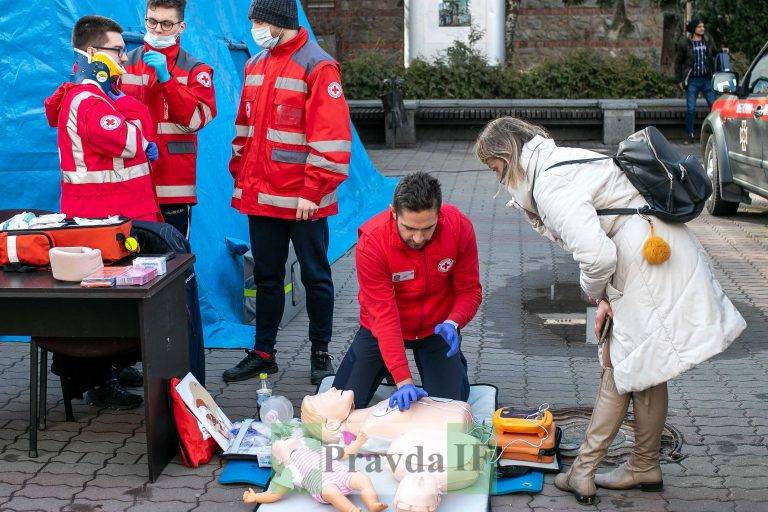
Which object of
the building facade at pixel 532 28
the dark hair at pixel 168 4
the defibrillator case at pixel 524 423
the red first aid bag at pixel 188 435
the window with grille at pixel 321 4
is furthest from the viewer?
the window with grille at pixel 321 4

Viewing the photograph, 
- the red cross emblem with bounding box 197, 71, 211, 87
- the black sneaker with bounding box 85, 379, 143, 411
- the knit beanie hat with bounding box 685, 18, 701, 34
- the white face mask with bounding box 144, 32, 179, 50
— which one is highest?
the knit beanie hat with bounding box 685, 18, 701, 34

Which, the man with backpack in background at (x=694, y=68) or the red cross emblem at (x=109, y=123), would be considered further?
the man with backpack in background at (x=694, y=68)

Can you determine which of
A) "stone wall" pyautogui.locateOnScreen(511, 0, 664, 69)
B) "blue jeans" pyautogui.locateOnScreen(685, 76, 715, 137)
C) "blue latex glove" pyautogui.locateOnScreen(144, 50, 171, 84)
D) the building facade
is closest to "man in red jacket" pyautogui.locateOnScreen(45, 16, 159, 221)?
"blue latex glove" pyautogui.locateOnScreen(144, 50, 171, 84)

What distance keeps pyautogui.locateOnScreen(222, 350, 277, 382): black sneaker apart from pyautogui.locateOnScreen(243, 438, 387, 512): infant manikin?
4.79 ft

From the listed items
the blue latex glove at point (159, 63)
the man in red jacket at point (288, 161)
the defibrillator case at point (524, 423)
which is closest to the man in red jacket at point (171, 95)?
the blue latex glove at point (159, 63)

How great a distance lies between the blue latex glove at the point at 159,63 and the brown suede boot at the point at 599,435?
290cm

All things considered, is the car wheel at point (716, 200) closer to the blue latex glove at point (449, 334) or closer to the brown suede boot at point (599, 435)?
the blue latex glove at point (449, 334)

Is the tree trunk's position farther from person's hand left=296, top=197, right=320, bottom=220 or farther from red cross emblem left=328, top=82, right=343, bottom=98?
person's hand left=296, top=197, right=320, bottom=220

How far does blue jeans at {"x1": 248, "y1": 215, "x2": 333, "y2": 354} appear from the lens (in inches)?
226

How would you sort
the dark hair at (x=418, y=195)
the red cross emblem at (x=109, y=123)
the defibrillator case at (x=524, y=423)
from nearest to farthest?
the dark hair at (x=418, y=195)
the defibrillator case at (x=524, y=423)
the red cross emblem at (x=109, y=123)

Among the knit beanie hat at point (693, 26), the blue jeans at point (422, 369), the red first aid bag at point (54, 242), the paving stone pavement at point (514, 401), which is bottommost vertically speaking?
the paving stone pavement at point (514, 401)

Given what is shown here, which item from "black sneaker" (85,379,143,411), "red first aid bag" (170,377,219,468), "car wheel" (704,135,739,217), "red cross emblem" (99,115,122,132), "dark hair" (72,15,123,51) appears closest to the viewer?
"red first aid bag" (170,377,219,468)

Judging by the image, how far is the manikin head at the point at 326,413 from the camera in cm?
465

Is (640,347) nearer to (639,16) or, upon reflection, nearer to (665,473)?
(665,473)
